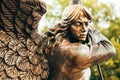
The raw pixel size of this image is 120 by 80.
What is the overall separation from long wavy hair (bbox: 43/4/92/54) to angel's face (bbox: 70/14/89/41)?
0.04m

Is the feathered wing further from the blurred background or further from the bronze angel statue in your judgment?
the blurred background

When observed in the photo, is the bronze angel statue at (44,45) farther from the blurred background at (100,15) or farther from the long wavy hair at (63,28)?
the blurred background at (100,15)

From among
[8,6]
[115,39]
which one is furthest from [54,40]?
[115,39]

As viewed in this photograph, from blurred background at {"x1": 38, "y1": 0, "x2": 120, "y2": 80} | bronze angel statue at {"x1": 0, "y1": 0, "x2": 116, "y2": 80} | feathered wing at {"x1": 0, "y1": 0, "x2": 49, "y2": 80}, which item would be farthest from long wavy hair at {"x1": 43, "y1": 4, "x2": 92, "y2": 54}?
blurred background at {"x1": 38, "y1": 0, "x2": 120, "y2": 80}

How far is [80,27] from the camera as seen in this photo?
4008 millimetres

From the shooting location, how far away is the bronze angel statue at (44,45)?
3.81 metres

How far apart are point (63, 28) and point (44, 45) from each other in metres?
0.28

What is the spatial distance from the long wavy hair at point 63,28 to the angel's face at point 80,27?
1.5 inches

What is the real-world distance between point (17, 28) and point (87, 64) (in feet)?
2.77

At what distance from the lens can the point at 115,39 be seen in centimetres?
1955

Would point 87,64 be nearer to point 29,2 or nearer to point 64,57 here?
point 64,57

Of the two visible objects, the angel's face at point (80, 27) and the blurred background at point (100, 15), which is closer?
the angel's face at point (80, 27)

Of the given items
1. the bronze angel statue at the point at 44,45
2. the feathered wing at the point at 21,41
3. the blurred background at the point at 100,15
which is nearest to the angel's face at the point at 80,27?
the bronze angel statue at the point at 44,45

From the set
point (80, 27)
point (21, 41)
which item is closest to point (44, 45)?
point (21, 41)
